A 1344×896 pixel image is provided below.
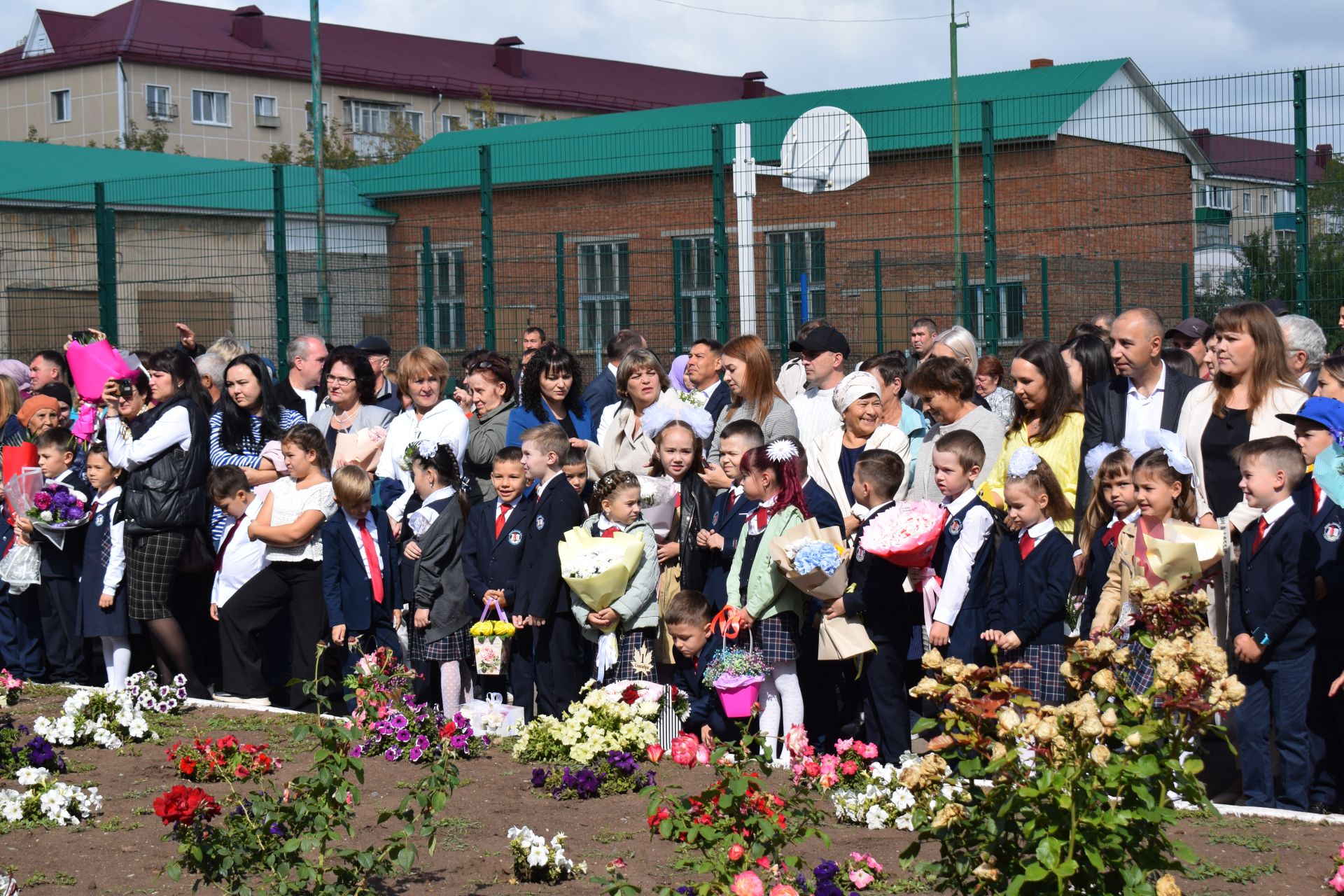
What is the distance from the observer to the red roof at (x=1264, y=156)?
360 inches

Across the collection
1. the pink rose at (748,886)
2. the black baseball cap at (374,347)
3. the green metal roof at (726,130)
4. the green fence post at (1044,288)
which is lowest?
the pink rose at (748,886)

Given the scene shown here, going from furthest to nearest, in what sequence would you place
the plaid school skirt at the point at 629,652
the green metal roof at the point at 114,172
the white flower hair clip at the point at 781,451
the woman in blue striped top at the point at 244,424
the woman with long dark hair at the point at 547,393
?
the green metal roof at the point at 114,172
the woman in blue striped top at the point at 244,424
the woman with long dark hair at the point at 547,393
the plaid school skirt at the point at 629,652
the white flower hair clip at the point at 781,451

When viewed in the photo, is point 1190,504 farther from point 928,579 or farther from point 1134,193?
point 1134,193

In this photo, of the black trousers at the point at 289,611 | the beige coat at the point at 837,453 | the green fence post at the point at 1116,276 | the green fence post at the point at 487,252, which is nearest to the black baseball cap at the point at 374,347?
the green fence post at the point at 487,252

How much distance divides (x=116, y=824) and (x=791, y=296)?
7435mm

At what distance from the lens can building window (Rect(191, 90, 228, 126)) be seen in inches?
2164

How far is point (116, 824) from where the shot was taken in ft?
19.6

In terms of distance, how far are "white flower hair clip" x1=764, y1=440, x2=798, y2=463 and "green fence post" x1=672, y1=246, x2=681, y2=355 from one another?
4.90 m

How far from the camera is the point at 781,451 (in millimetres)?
6836

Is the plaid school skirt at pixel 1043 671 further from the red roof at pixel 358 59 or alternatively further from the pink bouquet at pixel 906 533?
the red roof at pixel 358 59

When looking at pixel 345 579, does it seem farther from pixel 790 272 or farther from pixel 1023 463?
pixel 790 272

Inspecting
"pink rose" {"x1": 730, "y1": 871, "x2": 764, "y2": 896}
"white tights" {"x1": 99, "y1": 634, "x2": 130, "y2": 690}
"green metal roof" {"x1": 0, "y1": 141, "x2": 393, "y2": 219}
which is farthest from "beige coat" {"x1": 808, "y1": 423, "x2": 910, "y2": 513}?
"green metal roof" {"x1": 0, "y1": 141, "x2": 393, "y2": 219}

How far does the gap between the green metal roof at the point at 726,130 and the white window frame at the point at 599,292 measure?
2.52 ft

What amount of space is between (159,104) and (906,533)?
53026mm
